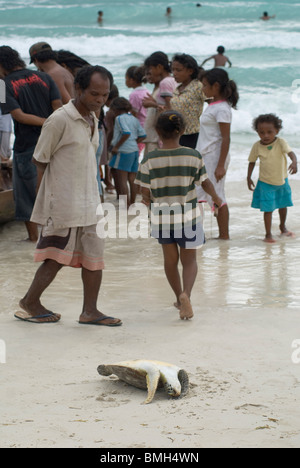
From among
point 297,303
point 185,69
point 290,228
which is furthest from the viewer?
point 290,228

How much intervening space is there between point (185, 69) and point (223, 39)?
72.9 feet

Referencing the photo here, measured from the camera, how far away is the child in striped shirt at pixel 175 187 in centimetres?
462

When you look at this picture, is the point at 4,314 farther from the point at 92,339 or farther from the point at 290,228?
the point at 290,228

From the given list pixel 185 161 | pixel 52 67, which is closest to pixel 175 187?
pixel 185 161

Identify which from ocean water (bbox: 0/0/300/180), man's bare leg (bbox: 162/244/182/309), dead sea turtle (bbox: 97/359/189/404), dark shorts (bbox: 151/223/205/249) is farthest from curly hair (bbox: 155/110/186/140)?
ocean water (bbox: 0/0/300/180)

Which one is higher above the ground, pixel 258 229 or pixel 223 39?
pixel 223 39

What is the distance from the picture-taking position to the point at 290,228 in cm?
736

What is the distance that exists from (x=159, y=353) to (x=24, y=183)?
3181 millimetres

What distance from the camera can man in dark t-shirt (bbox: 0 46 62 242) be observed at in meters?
6.31

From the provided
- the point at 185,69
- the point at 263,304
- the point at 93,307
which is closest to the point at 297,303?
the point at 263,304

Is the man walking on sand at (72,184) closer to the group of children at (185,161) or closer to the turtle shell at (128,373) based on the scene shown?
the group of children at (185,161)

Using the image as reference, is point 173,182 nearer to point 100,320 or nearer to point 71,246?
point 71,246

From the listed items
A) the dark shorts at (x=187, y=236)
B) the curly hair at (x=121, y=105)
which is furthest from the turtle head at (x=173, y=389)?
the curly hair at (x=121, y=105)

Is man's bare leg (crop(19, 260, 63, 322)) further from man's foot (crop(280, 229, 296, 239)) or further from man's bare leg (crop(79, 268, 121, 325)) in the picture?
man's foot (crop(280, 229, 296, 239))
